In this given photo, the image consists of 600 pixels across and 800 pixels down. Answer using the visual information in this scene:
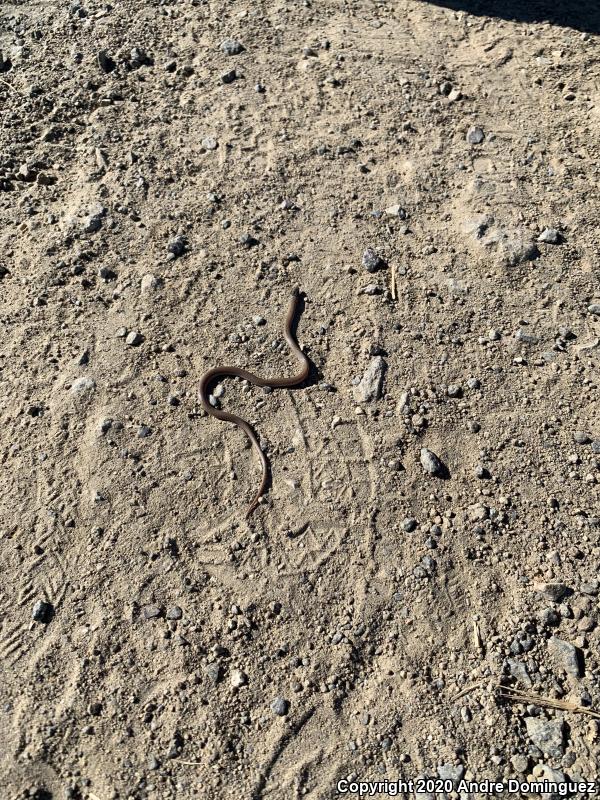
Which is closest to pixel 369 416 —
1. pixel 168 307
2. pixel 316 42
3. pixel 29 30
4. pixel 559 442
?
pixel 559 442

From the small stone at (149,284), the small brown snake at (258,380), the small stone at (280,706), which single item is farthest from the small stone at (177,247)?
the small stone at (280,706)

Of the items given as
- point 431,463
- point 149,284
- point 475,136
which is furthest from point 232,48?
point 431,463

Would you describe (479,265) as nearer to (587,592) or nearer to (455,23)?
(587,592)

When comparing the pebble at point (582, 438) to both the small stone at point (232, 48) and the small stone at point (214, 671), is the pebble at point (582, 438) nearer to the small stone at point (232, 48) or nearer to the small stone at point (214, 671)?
the small stone at point (214, 671)

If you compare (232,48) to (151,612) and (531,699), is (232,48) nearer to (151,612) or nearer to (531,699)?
(151,612)

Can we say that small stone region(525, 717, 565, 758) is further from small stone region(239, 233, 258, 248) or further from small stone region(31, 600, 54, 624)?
small stone region(239, 233, 258, 248)

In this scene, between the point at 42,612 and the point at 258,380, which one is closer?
the point at 42,612

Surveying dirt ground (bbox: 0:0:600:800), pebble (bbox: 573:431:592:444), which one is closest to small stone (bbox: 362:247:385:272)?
dirt ground (bbox: 0:0:600:800)
